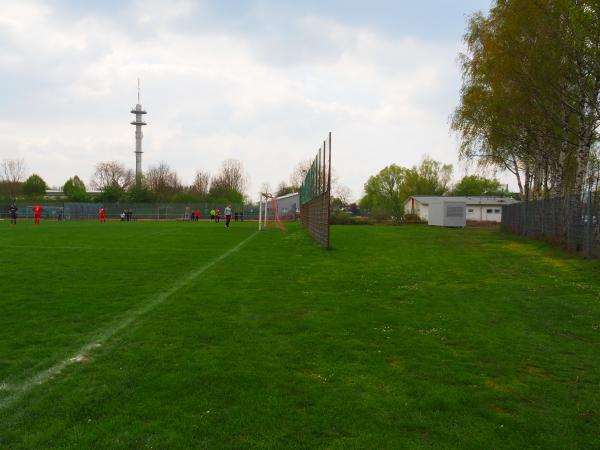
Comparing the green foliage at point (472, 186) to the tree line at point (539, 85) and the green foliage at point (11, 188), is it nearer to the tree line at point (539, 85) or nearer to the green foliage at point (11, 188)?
the tree line at point (539, 85)

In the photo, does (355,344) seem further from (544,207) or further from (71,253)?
(544,207)

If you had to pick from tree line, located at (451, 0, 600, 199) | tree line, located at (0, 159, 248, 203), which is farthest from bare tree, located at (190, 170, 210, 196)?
tree line, located at (451, 0, 600, 199)

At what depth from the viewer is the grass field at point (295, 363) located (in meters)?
3.45

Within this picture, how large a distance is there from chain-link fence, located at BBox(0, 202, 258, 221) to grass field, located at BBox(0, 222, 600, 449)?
54.7 metres

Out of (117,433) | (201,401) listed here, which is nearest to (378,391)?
(201,401)

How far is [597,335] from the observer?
6.33 meters

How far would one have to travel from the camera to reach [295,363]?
16.0 feet

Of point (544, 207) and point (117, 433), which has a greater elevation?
point (544, 207)

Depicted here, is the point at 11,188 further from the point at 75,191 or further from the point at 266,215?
the point at 266,215

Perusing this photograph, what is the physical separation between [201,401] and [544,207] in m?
22.0

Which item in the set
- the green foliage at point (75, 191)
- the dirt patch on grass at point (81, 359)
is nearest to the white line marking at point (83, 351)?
the dirt patch on grass at point (81, 359)

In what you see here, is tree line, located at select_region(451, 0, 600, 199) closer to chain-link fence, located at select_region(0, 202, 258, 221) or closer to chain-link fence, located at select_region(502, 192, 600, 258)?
chain-link fence, located at select_region(502, 192, 600, 258)

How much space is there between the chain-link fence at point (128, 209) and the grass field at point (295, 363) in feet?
180

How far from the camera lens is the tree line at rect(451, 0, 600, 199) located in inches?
731
